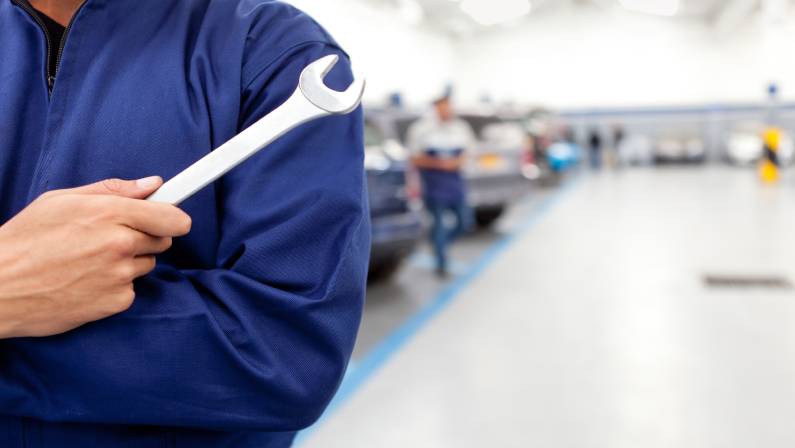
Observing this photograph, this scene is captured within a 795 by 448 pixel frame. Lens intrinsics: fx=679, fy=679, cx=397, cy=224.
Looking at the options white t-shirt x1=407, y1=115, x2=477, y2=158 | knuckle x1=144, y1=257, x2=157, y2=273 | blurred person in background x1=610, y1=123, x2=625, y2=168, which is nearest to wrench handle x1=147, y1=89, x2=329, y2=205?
knuckle x1=144, y1=257, x2=157, y2=273

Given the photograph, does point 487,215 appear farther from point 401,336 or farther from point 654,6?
point 654,6

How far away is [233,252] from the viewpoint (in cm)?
79

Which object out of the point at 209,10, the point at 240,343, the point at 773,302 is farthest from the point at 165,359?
the point at 773,302

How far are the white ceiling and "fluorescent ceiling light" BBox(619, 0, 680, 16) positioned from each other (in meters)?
0.26

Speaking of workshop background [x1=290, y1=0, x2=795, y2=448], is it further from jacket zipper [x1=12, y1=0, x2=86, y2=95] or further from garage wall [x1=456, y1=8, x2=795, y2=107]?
garage wall [x1=456, y1=8, x2=795, y2=107]

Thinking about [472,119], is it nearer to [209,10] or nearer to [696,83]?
[209,10]

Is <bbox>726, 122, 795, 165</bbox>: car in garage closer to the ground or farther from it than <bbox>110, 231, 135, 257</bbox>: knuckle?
closer to the ground

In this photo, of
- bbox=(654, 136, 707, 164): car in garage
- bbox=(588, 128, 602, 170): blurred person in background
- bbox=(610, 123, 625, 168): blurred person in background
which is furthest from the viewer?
bbox=(610, 123, 625, 168): blurred person in background

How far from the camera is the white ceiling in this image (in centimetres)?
1861

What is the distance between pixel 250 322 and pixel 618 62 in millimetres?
23688

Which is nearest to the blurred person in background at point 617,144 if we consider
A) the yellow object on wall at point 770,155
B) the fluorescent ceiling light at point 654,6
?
the fluorescent ceiling light at point 654,6

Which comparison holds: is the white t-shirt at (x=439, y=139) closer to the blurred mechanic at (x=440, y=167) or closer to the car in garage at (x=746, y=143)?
the blurred mechanic at (x=440, y=167)

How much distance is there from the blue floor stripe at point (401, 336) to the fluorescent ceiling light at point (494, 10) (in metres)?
12.7

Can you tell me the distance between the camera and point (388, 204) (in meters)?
5.10
